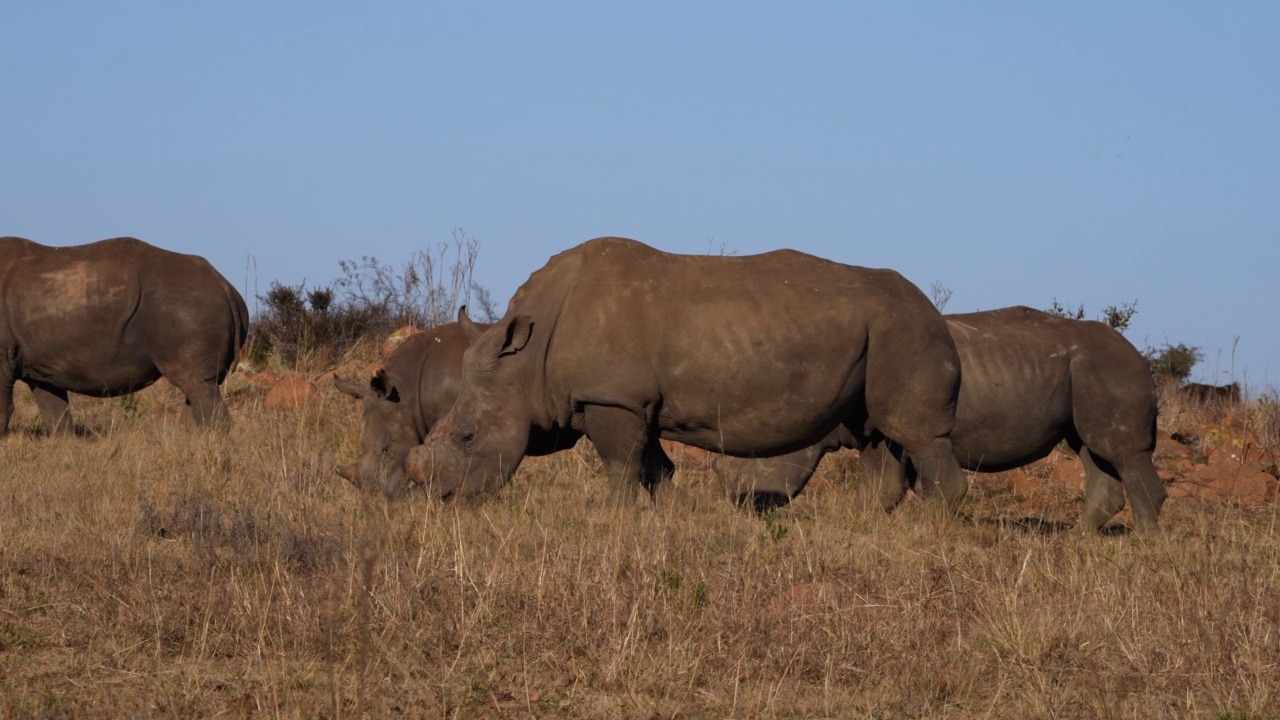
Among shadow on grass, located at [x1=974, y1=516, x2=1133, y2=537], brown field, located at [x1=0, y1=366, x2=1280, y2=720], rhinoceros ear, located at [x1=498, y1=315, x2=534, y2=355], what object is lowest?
brown field, located at [x1=0, y1=366, x2=1280, y2=720]

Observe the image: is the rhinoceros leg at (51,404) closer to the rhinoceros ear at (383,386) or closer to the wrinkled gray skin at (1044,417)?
the rhinoceros ear at (383,386)

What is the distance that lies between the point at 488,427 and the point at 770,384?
1.65 meters

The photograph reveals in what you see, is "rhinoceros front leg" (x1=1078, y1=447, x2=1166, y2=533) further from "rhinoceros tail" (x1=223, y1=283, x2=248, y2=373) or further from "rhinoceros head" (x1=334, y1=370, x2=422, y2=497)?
"rhinoceros tail" (x1=223, y1=283, x2=248, y2=373)

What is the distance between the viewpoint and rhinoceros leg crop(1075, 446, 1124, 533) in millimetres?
9883

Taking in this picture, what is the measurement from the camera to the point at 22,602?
5.84 meters

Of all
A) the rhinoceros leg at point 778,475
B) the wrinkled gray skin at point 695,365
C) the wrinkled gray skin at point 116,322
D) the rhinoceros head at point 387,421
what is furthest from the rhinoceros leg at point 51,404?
the rhinoceros leg at point 778,475

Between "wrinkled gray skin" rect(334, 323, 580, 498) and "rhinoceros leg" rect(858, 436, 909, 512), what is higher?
"wrinkled gray skin" rect(334, 323, 580, 498)

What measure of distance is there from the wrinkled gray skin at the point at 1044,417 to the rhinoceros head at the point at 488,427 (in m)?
1.62

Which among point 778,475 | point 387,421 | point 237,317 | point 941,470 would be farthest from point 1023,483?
point 237,317

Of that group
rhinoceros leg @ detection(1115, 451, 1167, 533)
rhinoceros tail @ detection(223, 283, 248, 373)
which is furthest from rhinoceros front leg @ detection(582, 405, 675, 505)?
rhinoceros tail @ detection(223, 283, 248, 373)

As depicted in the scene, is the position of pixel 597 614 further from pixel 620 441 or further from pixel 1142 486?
pixel 1142 486

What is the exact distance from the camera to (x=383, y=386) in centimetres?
1020

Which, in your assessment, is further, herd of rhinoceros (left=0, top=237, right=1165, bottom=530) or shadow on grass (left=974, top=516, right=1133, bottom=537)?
shadow on grass (left=974, top=516, right=1133, bottom=537)

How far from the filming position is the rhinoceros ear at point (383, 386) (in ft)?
33.4
